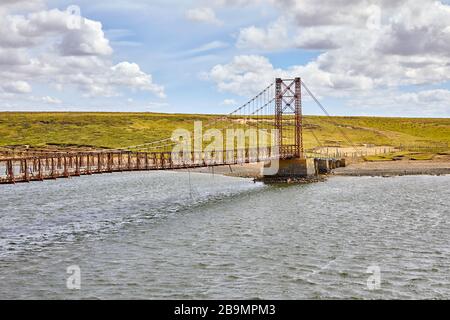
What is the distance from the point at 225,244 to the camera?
129 ft

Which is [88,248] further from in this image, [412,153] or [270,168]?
[412,153]

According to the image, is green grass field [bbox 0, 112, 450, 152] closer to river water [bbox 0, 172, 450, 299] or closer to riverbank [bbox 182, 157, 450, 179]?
riverbank [bbox 182, 157, 450, 179]

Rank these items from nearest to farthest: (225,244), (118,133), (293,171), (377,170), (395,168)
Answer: (225,244), (293,171), (377,170), (395,168), (118,133)

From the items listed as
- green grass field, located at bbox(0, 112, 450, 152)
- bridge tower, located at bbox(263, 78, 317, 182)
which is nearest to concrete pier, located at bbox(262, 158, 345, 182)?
bridge tower, located at bbox(263, 78, 317, 182)

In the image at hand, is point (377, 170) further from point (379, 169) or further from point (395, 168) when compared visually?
point (395, 168)

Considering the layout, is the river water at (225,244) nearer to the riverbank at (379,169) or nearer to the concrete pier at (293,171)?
the concrete pier at (293,171)

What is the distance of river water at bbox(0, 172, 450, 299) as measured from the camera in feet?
94.7

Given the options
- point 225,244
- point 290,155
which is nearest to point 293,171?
point 290,155

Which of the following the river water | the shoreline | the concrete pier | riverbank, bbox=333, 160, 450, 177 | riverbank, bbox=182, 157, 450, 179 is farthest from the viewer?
riverbank, bbox=182, 157, 450, 179

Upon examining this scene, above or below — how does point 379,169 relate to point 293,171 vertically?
below

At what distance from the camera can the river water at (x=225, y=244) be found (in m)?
28.9

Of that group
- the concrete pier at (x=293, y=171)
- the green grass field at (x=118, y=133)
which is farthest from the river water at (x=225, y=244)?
the green grass field at (x=118, y=133)

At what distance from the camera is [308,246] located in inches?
1516

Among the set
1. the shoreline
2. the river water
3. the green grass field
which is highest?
the green grass field
